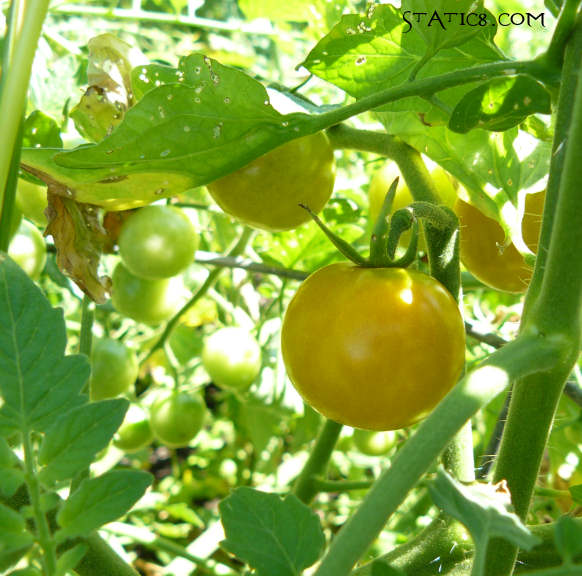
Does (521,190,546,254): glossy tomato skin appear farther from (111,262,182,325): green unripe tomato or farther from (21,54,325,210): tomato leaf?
(111,262,182,325): green unripe tomato

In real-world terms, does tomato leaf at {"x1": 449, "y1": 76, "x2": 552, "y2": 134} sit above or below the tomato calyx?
above

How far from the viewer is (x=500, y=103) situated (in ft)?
1.29

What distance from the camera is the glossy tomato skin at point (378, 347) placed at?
42 cm

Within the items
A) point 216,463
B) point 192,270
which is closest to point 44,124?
point 192,270

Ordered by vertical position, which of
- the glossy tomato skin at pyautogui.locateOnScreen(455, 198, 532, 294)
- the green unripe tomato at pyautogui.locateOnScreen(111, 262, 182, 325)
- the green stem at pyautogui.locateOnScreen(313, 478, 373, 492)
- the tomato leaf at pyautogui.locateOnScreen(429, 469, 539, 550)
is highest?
the glossy tomato skin at pyautogui.locateOnScreen(455, 198, 532, 294)

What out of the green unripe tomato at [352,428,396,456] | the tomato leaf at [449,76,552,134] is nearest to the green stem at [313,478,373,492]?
the green unripe tomato at [352,428,396,456]

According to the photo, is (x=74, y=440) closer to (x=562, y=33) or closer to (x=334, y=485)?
Answer: (x=562, y=33)

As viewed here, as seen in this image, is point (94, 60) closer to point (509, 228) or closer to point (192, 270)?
point (509, 228)

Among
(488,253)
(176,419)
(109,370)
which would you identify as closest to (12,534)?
(488,253)

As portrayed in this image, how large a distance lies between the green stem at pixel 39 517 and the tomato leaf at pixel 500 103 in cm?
27

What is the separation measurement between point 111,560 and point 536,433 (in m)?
0.24

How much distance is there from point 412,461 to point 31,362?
155 mm

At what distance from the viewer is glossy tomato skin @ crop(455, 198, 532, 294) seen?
549mm

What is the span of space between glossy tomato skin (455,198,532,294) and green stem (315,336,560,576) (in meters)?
0.25
